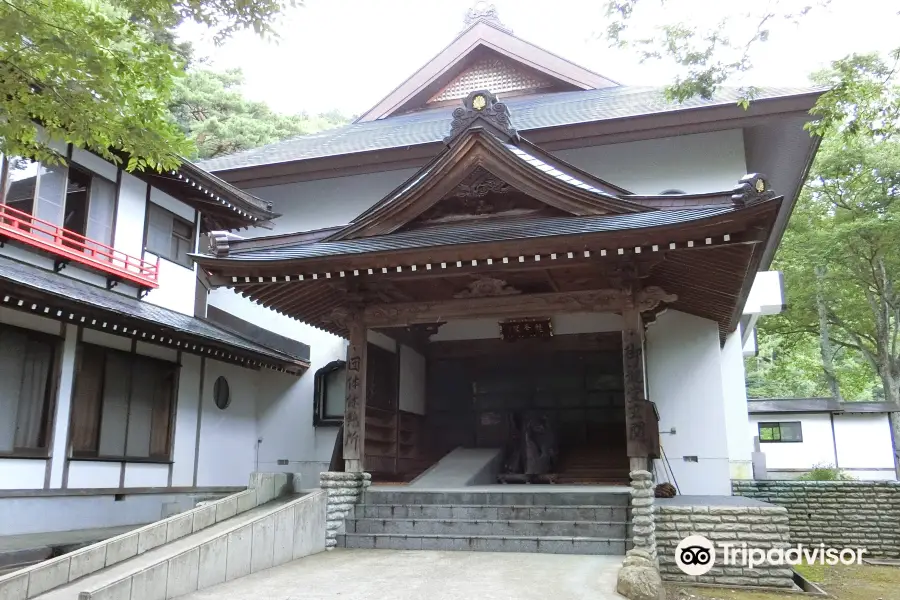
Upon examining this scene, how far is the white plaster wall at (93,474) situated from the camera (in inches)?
379

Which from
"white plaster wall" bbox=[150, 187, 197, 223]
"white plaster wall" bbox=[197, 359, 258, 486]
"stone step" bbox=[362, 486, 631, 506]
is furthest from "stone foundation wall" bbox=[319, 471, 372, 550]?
"white plaster wall" bbox=[150, 187, 197, 223]

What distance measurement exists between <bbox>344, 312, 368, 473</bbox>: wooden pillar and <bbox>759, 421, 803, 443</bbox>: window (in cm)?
1830

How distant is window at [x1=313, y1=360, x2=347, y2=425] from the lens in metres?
13.9

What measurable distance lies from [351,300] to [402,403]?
3194 millimetres

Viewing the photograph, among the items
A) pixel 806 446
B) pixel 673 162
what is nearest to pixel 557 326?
pixel 673 162

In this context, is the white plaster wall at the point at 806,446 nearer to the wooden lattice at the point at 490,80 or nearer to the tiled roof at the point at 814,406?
the tiled roof at the point at 814,406

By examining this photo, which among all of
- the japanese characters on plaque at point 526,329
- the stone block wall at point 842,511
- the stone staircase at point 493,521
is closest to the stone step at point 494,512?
the stone staircase at point 493,521

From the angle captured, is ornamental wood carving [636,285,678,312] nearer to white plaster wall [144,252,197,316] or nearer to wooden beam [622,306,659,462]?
wooden beam [622,306,659,462]

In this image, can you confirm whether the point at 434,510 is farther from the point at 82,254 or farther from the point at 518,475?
the point at 82,254

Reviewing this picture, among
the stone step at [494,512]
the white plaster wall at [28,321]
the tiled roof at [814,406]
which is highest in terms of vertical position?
the white plaster wall at [28,321]

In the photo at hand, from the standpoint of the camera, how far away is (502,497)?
898cm

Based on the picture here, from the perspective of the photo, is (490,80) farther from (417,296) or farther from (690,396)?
(690,396)

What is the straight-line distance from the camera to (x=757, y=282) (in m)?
15.0

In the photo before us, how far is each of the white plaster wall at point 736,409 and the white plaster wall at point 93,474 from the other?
10.4m
